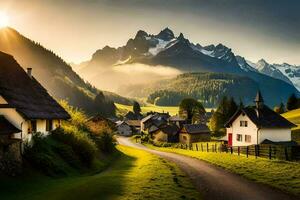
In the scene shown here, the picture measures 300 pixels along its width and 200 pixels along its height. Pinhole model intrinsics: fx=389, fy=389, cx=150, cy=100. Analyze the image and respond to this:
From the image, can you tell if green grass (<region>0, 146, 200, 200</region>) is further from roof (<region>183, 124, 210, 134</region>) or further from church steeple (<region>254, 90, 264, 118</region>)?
roof (<region>183, 124, 210, 134</region>)

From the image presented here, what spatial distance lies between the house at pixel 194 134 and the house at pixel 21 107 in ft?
230

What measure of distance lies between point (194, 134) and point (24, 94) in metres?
79.9

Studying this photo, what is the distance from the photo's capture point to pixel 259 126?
68375 millimetres

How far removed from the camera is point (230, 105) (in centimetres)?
12400

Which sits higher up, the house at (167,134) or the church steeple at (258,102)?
the church steeple at (258,102)

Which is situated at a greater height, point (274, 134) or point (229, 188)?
point (274, 134)

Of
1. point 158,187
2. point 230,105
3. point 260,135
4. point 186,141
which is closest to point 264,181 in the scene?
point 158,187

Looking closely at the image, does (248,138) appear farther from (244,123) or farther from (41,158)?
(41,158)

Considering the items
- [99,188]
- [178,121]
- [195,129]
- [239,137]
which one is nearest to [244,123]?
[239,137]

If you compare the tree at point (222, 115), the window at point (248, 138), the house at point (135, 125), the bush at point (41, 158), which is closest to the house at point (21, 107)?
the bush at point (41, 158)

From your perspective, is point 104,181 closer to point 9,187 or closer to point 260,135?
point 9,187

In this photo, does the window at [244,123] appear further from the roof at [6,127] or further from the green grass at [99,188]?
the roof at [6,127]

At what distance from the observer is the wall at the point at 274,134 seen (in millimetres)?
69125

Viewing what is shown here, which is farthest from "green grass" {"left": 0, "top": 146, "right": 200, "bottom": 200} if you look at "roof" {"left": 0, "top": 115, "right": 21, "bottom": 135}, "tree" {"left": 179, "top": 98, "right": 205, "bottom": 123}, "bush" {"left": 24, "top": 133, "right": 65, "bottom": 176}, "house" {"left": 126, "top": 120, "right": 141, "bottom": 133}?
"house" {"left": 126, "top": 120, "right": 141, "bottom": 133}
